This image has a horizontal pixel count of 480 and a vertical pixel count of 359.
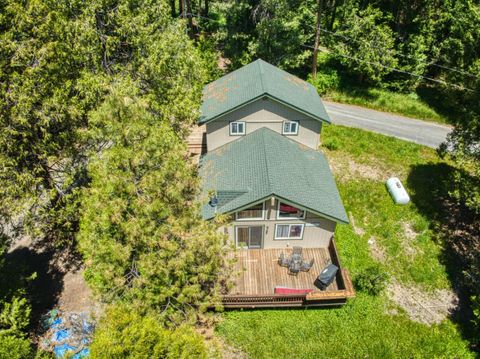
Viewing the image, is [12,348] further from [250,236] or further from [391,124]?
[391,124]

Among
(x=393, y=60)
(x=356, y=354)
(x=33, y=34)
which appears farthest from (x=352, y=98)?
(x=33, y=34)

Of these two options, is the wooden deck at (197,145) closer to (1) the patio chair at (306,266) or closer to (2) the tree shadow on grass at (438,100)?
(1) the patio chair at (306,266)

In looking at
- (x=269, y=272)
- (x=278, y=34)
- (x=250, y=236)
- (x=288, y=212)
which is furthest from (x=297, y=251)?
(x=278, y=34)

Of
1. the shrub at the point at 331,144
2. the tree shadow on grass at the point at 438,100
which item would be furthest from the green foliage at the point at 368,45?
the shrub at the point at 331,144

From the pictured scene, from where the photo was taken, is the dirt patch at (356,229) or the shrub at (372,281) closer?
the shrub at (372,281)

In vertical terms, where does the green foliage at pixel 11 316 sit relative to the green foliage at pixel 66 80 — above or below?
below

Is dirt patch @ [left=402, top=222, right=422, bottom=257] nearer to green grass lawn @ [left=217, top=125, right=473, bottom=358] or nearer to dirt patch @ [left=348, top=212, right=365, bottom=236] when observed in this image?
green grass lawn @ [left=217, top=125, right=473, bottom=358]

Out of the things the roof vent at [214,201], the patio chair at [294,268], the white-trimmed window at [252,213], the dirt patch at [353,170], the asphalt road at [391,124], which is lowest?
the patio chair at [294,268]
